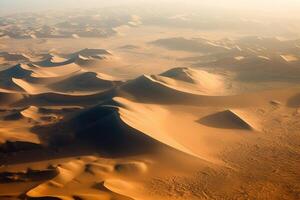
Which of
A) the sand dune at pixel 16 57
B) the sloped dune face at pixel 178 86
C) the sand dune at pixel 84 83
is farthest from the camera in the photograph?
the sand dune at pixel 16 57

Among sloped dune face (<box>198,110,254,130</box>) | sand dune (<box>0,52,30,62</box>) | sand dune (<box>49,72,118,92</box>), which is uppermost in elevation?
sloped dune face (<box>198,110,254,130</box>)

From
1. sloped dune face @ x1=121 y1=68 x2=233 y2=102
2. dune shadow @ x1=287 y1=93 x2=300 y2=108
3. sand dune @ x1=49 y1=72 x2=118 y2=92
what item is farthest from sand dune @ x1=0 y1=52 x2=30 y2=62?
dune shadow @ x1=287 y1=93 x2=300 y2=108

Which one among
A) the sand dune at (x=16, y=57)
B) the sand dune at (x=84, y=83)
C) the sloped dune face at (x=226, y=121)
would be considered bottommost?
the sand dune at (x=16, y=57)

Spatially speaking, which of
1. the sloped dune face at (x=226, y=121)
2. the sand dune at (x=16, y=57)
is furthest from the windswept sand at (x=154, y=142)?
the sand dune at (x=16, y=57)

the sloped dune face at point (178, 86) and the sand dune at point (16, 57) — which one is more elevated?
the sloped dune face at point (178, 86)

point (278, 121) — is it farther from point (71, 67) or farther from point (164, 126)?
point (71, 67)

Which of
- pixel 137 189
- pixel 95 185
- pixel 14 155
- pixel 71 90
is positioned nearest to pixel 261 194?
pixel 137 189

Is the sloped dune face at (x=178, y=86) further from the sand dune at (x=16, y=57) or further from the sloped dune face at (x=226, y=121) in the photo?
the sand dune at (x=16, y=57)

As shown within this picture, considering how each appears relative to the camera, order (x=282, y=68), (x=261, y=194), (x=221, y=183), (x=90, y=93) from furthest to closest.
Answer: (x=282, y=68)
(x=90, y=93)
(x=221, y=183)
(x=261, y=194)

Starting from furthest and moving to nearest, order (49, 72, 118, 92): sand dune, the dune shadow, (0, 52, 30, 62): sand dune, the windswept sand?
(0, 52, 30, 62): sand dune < (49, 72, 118, 92): sand dune < the dune shadow < the windswept sand

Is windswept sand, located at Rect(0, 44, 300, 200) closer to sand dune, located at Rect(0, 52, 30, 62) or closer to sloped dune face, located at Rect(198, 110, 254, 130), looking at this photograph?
sloped dune face, located at Rect(198, 110, 254, 130)

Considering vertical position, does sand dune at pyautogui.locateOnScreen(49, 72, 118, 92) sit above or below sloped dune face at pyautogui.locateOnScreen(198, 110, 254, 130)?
below
